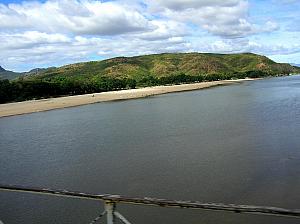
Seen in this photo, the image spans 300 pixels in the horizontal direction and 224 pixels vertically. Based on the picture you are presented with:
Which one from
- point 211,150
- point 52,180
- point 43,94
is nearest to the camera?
point 52,180

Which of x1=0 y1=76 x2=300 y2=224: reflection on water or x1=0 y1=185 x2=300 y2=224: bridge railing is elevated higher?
x1=0 y1=185 x2=300 y2=224: bridge railing

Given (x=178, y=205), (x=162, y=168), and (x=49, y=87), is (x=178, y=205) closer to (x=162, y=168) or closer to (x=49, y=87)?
(x=162, y=168)

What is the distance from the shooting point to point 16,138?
33.6 m

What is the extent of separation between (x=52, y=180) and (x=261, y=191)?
892cm

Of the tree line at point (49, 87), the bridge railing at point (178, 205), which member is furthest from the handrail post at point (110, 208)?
the tree line at point (49, 87)

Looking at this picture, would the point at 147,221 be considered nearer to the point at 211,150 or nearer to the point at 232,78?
the point at 211,150

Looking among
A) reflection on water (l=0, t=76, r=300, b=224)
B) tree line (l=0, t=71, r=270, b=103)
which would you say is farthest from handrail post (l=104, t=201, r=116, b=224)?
tree line (l=0, t=71, r=270, b=103)

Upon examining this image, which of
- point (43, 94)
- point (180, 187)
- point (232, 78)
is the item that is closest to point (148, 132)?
Result: point (180, 187)

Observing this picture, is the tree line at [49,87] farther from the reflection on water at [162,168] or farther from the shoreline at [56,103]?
the reflection on water at [162,168]

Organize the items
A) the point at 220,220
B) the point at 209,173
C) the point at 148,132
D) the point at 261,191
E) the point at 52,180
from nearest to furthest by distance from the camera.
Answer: the point at 220,220 → the point at 261,191 → the point at 209,173 → the point at 52,180 → the point at 148,132

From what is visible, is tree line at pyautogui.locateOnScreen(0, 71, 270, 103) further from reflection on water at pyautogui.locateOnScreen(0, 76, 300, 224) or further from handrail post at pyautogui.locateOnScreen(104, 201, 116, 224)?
handrail post at pyautogui.locateOnScreen(104, 201, 116, 224)

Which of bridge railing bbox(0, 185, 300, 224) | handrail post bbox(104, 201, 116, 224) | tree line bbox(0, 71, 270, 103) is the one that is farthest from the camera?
tree line bbox(0, 71, 270, 103)

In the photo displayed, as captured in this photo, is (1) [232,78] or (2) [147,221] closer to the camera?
(2) [147,221]

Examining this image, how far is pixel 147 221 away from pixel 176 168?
20.8ft
